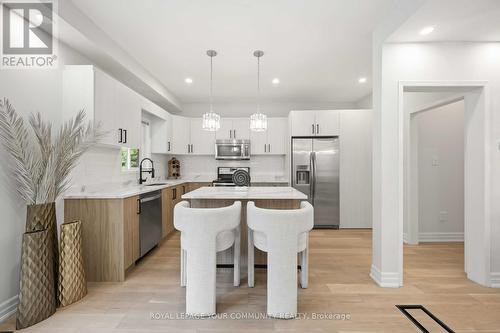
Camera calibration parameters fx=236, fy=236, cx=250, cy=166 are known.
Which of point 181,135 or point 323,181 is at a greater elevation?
point 181,135

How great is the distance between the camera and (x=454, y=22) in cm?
211

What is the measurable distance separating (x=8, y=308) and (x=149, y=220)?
1.45 meters

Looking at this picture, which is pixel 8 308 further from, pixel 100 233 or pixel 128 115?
pixel 128 115

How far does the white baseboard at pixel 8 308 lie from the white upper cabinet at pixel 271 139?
4189 millimetres

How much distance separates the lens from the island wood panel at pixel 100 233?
2473 mm

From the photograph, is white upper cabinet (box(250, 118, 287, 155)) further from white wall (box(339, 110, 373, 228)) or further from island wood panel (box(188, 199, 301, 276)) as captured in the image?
island wood panel (box(188, 199, 301, 276))

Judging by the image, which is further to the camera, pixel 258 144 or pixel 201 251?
pixel 258 144

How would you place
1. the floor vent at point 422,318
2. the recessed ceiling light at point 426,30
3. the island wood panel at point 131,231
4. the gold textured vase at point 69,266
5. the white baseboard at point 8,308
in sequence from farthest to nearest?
the island wood panel at point 131,231, the recessed ceiling light at point 426,30, the gold textured vase at point 69,266, the white baseboard at point 8,308, the floor vent at point 422,318

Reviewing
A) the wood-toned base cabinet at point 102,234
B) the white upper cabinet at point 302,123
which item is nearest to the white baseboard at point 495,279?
the white upper cabinet at point 302,123

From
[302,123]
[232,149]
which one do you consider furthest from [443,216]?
[232,149]

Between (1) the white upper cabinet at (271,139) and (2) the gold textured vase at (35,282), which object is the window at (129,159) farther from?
(1) the white upper cabinet at (271,139)

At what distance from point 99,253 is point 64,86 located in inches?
72.4

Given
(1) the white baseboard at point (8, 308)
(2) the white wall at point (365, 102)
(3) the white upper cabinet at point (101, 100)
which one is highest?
(2) the white wall at point (365, 102)

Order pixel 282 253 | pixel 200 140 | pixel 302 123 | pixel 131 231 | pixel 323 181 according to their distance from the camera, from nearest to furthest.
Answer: pixel 282 253
pixel 131 231
pixel 323 181
pixel 302 123
pixel 200 140
